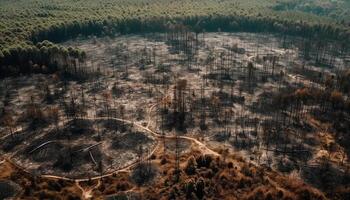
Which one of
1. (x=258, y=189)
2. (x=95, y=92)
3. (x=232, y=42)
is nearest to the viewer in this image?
(x=258, y=189)

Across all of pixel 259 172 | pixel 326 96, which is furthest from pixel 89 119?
pixel 326 96

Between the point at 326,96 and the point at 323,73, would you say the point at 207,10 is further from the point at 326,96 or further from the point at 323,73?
the point at 326,96

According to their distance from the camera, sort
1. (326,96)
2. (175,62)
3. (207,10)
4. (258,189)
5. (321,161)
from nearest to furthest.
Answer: (258,189), (321,161), (326,96), (175,62), (207,10)

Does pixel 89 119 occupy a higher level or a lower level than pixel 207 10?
lower

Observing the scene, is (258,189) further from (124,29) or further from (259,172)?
(124,29)

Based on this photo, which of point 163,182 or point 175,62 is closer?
point 163,182

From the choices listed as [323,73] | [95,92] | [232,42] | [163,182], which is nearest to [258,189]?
[163,182]
